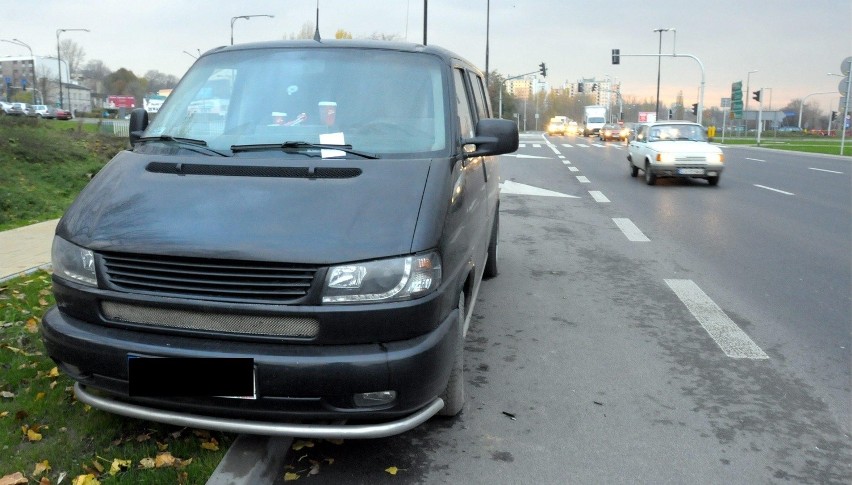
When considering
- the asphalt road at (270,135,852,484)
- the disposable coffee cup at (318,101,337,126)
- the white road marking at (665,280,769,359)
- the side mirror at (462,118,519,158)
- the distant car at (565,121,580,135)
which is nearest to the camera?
the asphalt road at (270,135,852,484)

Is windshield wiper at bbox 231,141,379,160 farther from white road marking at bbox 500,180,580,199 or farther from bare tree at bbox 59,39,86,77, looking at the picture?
bare tree at bbox 59,39,86,77

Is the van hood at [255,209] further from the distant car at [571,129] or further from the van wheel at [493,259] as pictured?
the distant car at [571,129]

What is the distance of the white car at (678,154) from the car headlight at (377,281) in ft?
48.8

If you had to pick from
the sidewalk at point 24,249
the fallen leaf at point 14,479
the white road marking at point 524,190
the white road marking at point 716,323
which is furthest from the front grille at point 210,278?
the white road marking at point 524,190

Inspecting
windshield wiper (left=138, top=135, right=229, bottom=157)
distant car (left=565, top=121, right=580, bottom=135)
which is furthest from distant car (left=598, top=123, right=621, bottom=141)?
windshield wiper (left=138, top=135, right=229, bottom=157)

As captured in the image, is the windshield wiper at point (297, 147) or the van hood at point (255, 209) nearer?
the van hood at point (255, 209)

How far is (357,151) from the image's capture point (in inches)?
146

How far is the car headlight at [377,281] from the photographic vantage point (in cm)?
292

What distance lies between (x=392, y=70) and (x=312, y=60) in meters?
0.47

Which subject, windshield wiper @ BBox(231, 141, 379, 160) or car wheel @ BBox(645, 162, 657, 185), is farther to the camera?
car wheel @ BBox(645, 162, 657, 185)

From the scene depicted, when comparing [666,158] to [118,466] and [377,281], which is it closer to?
[377,281]

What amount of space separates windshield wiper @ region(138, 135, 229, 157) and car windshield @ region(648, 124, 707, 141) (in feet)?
50.7

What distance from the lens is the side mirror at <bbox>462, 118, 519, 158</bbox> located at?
4.18 m

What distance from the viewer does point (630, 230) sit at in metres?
10.3
